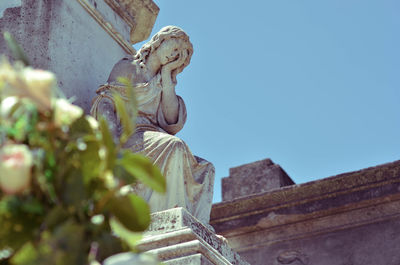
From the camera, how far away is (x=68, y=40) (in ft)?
16.9

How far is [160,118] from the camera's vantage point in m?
4.96

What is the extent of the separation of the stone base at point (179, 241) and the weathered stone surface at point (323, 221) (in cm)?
558

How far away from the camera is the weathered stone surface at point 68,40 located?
4926 mm

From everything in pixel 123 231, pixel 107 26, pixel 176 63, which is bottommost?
pixel 123 231

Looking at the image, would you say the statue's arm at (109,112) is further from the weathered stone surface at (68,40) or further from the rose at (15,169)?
the rose at (15,169)

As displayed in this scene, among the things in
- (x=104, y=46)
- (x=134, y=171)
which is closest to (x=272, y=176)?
(x=104, y=46)

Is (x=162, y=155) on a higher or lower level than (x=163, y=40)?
lower

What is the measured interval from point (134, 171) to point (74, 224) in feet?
0.69

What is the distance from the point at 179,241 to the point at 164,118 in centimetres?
132

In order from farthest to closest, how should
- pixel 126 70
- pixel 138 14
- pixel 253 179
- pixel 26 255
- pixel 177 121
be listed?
pixel 253 179
pixel 138 14
pixel 177 121
pixel 126 70
pixel 26 255

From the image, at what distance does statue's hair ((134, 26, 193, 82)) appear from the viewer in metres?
4.96

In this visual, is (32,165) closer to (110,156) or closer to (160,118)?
(110,156)

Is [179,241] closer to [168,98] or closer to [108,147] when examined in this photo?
[168,98]

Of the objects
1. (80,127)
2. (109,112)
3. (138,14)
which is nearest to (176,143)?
(109,112)
